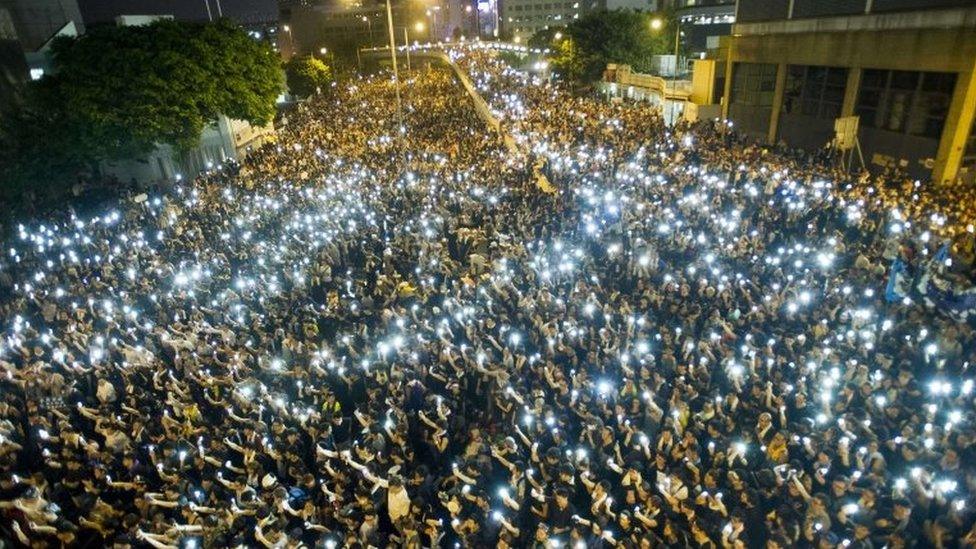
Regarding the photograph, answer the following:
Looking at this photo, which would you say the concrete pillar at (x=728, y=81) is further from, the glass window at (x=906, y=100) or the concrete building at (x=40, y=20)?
the concrete building at (x=40, y=20)

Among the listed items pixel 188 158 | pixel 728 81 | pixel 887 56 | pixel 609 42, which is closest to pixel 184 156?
pixel 188 158

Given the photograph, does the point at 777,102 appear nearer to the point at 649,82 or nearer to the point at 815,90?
the point at 815,90

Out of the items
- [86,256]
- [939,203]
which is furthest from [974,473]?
[86,256]

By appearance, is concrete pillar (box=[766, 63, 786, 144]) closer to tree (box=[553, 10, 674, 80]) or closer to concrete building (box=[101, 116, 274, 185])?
tree (box=[553, 10, 674, 80])

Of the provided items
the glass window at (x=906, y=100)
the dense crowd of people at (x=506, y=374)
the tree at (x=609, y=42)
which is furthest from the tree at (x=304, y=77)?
the glass window at (x=906, y=100)

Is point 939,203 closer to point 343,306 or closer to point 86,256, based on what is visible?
point 343,306
